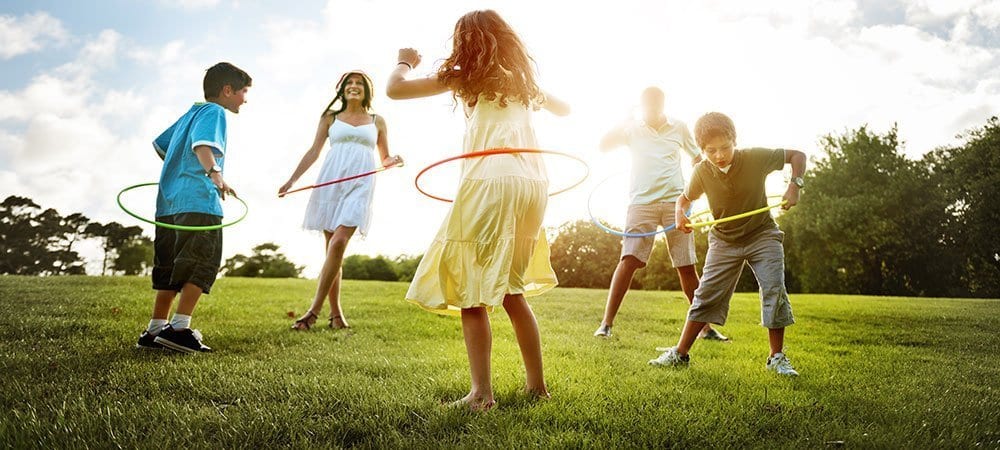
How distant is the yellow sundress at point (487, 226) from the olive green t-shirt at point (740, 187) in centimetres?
194

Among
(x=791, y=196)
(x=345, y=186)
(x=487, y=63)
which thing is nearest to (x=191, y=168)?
(x=345, y=186)

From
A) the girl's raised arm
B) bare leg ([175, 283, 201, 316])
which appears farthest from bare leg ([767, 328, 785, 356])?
bare leg ([175, 283, 201, 316])

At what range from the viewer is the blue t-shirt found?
465 cm

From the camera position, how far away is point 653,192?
20.1ft

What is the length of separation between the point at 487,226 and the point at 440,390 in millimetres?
1056

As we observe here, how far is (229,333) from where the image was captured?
5727mm

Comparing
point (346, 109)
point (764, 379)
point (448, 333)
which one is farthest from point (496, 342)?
point (346, 109)

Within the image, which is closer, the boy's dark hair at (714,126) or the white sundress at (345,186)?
the boy's dark hair at (714,126)

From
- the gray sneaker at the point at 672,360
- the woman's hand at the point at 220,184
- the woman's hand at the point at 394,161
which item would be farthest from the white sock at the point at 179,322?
the gray sneaker at the point at 672,360

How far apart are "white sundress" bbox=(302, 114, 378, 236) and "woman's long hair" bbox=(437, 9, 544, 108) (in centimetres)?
315

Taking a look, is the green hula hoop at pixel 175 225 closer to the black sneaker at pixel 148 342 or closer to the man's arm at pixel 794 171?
the black sneaker at pixel 148 342

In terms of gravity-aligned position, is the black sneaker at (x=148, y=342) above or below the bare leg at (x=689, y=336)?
below

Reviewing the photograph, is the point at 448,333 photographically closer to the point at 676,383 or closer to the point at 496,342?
the point at 496,342

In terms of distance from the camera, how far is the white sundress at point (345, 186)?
6.14 metres
